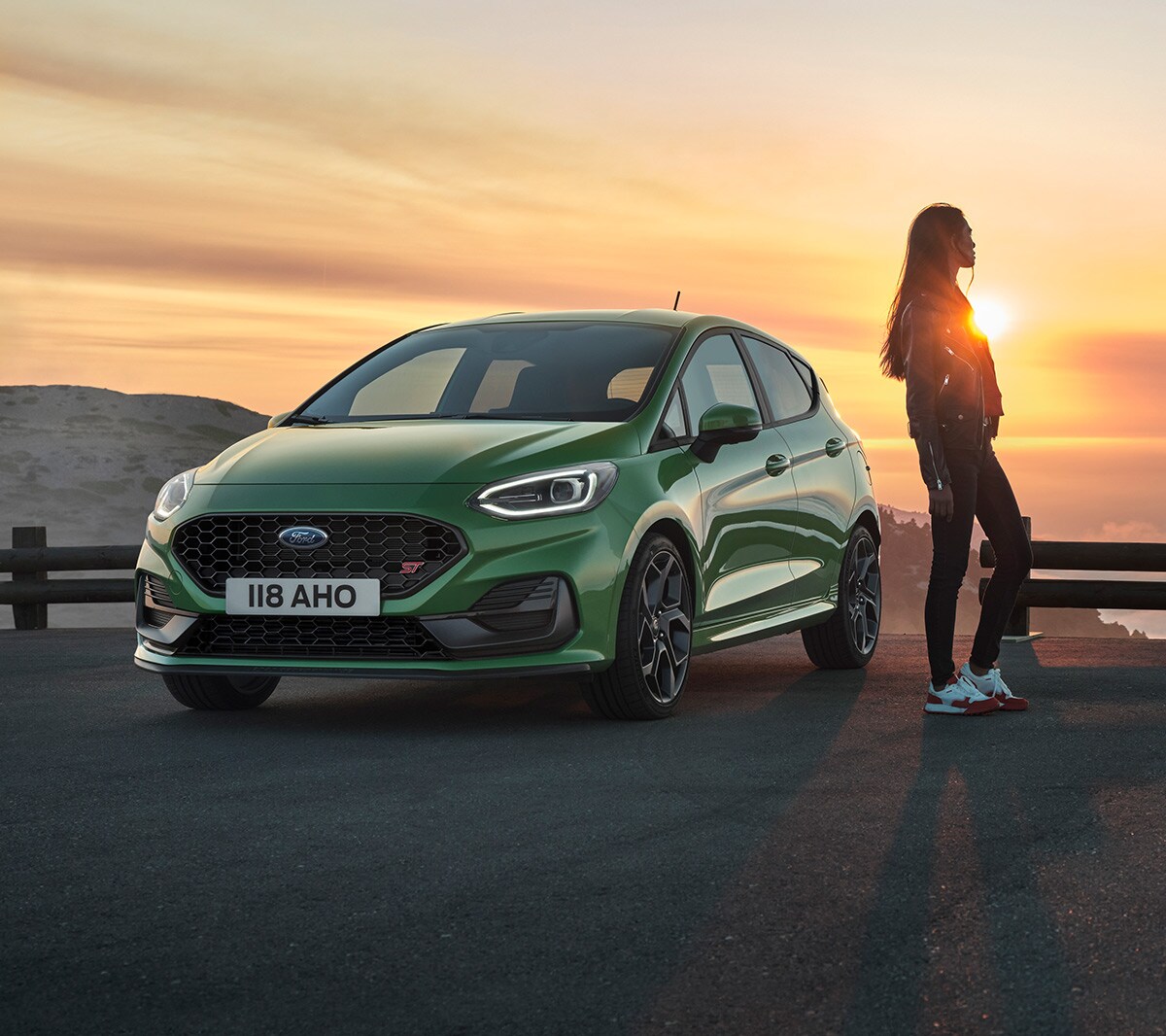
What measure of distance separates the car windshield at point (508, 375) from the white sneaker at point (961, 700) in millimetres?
1874

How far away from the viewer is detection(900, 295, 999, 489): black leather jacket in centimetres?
707

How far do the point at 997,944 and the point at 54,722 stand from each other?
503 cm

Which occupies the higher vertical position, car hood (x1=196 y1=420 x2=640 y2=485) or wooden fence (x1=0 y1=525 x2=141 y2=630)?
car hood (x1=196 y1=420 x2=640 y2=485)

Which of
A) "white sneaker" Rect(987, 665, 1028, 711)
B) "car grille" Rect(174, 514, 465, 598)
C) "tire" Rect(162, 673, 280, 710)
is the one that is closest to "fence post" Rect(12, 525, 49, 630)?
"tire" Rect(162, 673, 280, 710)

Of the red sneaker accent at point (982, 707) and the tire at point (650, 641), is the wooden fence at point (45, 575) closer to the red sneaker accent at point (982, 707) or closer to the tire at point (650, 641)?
the tire at point (650, 641)

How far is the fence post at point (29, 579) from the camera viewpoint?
14000 mm

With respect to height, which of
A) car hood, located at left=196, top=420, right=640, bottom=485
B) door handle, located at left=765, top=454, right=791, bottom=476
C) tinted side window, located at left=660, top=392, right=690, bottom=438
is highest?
tinted side window, located at left=660, top=392, right=690, bottom=438

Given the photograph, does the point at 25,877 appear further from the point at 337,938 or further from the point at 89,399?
the point at 89,399

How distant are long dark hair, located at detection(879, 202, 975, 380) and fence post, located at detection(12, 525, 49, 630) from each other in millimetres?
9051

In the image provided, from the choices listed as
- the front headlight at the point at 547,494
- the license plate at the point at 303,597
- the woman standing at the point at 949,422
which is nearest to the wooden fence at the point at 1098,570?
the woman standing at the point at 949,422

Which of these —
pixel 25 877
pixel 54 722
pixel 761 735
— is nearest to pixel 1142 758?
pixel 761 735

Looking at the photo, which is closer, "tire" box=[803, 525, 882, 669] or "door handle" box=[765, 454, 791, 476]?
"door handle" box=[765, 454, 791, 476]

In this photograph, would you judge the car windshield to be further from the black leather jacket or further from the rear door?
the black leather jacket

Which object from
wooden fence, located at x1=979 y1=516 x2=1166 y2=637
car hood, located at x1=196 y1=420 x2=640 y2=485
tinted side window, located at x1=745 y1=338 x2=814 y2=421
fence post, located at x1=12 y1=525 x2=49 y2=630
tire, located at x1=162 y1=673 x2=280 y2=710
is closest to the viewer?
car hood, located at x1=196 y1=420 x2=640 y2=485
